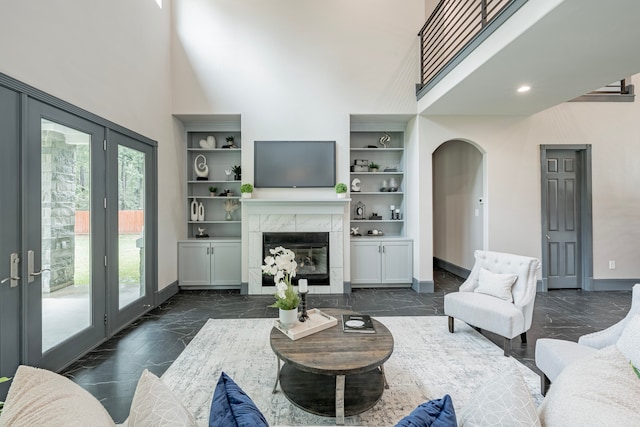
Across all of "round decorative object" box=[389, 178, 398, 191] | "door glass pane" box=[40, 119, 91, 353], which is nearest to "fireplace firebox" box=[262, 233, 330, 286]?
"round decorative object" box=[389, 178, 398, 191]

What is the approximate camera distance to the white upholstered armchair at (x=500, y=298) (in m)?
2.82

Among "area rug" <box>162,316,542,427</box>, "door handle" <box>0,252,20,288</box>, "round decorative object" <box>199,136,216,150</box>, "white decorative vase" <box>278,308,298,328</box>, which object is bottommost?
"area rug" <box>162,316,542,427</box>

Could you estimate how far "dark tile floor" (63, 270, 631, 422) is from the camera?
2525 millimetres

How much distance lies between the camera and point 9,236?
7.04 feet

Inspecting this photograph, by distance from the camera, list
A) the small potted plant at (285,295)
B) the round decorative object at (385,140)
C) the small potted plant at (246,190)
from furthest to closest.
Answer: the round decorative object at (385,140)
the small potted plant at (246,190)
the small potted plant at (285,295)

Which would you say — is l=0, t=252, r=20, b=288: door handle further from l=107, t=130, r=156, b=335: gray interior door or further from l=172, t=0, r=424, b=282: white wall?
l=172, t=0, r=424, b=282: white wall

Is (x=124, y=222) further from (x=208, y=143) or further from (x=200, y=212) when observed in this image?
(x=208, y=143)

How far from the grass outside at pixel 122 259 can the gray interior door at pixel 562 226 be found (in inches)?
260

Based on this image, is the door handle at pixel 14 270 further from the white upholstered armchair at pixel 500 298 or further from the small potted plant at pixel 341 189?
the white upholstered armchair at pixel 500 298

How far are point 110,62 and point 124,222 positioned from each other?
6.24 feet

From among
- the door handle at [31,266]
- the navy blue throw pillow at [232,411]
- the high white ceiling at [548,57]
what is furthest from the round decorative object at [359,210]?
the navy blue throw pillow at [232,411]

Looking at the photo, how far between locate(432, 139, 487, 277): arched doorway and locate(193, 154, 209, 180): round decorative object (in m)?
4.96

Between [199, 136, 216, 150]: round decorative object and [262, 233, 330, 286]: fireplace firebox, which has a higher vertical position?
[199, 136, 216, 150]: round decorative object

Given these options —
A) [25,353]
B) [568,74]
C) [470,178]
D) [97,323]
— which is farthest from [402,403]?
[470,178]
